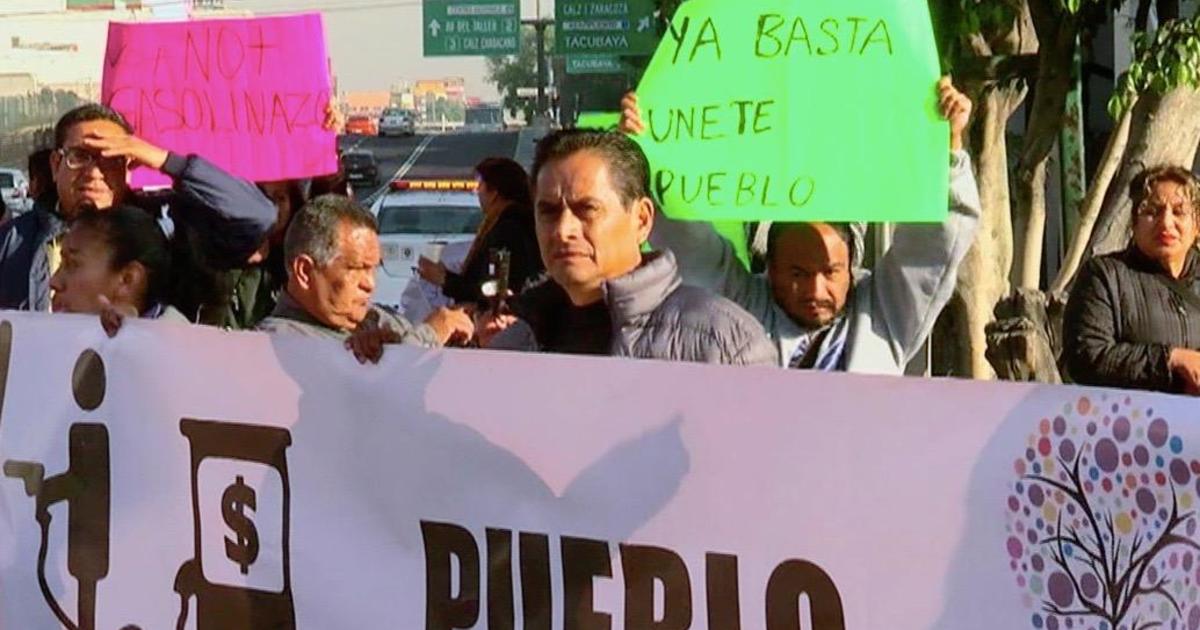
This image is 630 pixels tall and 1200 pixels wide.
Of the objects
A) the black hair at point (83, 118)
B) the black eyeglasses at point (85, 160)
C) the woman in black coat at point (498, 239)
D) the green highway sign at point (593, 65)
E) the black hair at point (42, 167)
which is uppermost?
the green highway sign at point (593, 65)

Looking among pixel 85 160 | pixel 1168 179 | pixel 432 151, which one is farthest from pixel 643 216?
pixel 432 151

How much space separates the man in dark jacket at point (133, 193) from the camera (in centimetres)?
422

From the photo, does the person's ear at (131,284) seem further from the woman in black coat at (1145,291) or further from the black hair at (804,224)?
the woman in black coat at (1145,291)

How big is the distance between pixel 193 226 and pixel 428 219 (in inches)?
402

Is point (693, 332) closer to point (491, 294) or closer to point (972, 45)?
point (491, 294)

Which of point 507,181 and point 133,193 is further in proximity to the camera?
point 507,181

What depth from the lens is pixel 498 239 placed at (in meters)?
5.71

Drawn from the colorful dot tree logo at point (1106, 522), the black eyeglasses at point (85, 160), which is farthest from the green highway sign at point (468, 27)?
the colorful dot tree logo at point (1106, 522)

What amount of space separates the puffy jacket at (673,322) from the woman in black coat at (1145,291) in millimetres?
1660

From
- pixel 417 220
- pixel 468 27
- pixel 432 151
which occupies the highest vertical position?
pixel 468 27

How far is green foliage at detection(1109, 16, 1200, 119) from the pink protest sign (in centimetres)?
277

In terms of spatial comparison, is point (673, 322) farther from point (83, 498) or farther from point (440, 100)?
point (440, 100)

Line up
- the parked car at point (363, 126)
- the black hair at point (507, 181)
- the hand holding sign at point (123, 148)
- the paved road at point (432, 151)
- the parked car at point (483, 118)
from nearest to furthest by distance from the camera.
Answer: the hand holding sign at point (123, 148) < the black hair at point (507, 181) < the paved road at point (432, 151) < the parked car at point (363, 126) < the parked car at point (483, 118)

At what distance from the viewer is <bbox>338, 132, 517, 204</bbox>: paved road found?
52938 millimetres
